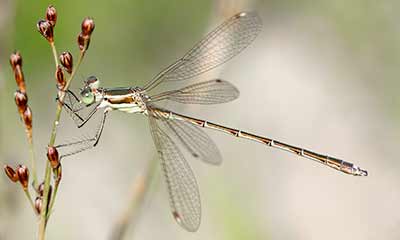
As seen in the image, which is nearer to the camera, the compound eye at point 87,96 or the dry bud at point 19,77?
the dry bud at point 19,77

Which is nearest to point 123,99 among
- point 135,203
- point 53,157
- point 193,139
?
point 193,139

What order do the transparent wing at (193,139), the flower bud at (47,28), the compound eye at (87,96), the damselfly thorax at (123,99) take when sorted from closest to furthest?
the flower bud at (47,28), the compound eye at (87,96), the damselfly thorax at (123,99), the transparent wing at (193,139)

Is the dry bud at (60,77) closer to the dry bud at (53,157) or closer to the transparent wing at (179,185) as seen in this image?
the dry bud at (53,157)

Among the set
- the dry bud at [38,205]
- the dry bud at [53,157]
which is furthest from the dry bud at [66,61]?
the dry bud at [38,205]

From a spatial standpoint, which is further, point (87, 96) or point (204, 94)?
point (204, 94)

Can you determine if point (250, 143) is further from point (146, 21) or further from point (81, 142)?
point (81, 142)

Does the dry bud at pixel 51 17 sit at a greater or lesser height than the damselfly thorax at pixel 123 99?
lesser

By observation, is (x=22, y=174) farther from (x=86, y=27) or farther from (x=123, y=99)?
(x=123, y=99)

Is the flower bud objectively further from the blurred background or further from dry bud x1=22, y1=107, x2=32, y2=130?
the blurred background
